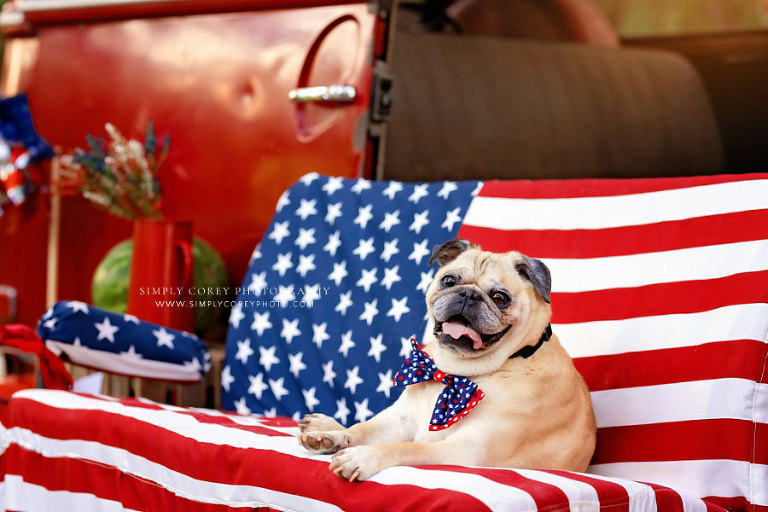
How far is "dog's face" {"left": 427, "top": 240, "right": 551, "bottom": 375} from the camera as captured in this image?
1.55 meters

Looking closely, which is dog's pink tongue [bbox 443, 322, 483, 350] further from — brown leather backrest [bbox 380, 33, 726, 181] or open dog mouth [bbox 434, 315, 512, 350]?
brown leather backrest [bbox 380, 33, 726, 181]

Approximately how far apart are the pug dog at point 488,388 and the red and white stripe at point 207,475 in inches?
4.1

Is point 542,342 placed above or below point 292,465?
above

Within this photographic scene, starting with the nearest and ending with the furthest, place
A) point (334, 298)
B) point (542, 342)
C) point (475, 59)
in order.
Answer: point (542, 342)
point (334, 298)
point (475, 59)

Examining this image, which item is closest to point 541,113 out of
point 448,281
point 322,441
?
point 448,281

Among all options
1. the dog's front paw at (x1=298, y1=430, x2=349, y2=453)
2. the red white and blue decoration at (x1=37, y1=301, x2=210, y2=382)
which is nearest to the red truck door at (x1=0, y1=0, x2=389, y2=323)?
the red white and blue decoration at (x1=37, y1=301, x2=210, y2=382)

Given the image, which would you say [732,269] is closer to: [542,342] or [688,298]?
[688,298]

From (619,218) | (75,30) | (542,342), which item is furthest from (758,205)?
(75,30)

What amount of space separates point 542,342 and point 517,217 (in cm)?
50

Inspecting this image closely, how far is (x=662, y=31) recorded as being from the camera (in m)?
3.76

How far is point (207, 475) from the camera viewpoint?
1592 millimetres

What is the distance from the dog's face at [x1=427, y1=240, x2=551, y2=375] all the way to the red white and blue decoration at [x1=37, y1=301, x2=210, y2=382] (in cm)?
88

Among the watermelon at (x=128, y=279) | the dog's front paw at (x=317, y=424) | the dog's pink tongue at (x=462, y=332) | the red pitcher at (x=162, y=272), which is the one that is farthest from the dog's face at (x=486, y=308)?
the watermelon at (x=128, y=279)

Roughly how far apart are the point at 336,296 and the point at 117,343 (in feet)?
1.74
